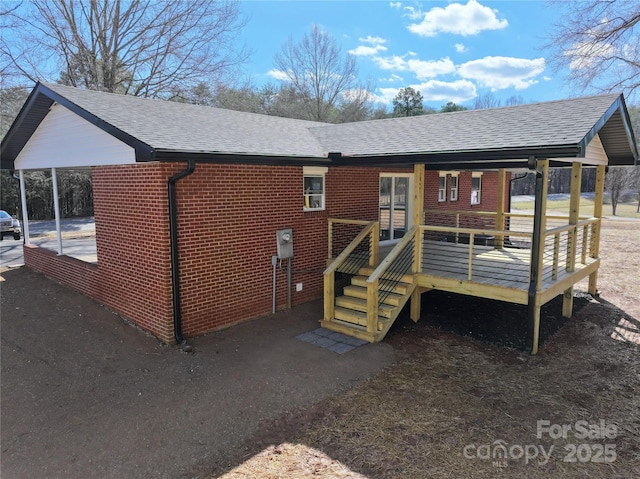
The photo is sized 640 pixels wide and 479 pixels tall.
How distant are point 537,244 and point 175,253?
18.8 ft

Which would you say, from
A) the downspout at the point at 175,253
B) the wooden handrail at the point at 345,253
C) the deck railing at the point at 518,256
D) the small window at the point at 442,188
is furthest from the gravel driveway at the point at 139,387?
the small window at the point at 442,188

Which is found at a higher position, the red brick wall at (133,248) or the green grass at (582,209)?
the red brick wall at (133,248)

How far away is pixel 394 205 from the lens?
36.1 ft

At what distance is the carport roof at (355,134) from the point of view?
632 centimetres

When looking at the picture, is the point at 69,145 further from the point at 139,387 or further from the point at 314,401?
the point at 314,401

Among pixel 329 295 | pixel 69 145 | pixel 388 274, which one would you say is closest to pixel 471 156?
pixel 388 274

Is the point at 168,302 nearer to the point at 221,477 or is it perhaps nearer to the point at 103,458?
the point at 103,458

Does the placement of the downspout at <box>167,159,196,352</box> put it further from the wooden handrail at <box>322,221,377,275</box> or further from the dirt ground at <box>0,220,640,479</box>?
the wooden handrail at <box>322,221,377,275</box>

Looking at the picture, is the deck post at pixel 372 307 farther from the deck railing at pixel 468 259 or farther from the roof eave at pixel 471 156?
the roof eave at pixel 471 156

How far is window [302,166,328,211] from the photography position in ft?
29.7

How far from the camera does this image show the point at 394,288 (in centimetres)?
791

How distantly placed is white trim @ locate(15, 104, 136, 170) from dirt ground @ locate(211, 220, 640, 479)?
5.13 m

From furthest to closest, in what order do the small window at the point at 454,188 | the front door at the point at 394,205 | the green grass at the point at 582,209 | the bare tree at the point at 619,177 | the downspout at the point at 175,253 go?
the green grass at the point at 582,209
the bare tree at the point at 619,177
the small window at the point at 454,188
the front door at the point at 394,205
the downspout at the point at 175,253

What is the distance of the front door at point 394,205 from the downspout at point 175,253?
5587mm
